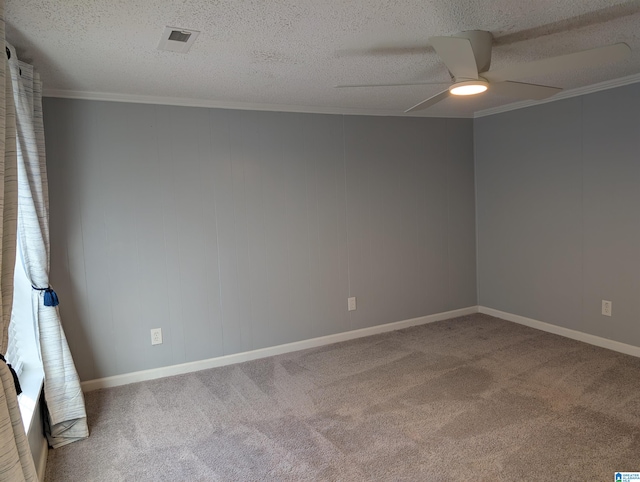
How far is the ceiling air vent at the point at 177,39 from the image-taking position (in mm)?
2072

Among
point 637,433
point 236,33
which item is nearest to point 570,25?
point 236,33

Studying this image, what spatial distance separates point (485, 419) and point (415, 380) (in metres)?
0.64

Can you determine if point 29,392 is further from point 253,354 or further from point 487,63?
point 487,63

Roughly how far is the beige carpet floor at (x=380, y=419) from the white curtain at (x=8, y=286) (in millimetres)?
896

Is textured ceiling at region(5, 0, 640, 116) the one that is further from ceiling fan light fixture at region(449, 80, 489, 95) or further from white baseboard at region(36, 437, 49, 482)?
white baseboard at region(36, 437, 49, 482)

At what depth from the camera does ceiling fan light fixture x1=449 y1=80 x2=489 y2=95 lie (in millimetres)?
2241

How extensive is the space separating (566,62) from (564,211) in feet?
7.08

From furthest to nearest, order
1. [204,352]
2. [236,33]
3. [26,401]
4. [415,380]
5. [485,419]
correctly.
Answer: [204,352] → [415,380] → [485,419] → [26,401] → [236,33]

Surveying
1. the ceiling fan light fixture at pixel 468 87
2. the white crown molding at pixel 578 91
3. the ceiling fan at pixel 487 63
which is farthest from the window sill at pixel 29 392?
the white crown molding at pixel 578 91

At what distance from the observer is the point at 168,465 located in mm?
2293

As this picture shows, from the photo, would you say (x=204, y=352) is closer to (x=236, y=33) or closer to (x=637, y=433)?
(x=236, y=33)

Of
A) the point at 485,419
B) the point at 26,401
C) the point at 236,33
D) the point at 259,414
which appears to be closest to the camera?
the point at 236,33

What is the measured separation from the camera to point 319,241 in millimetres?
3963

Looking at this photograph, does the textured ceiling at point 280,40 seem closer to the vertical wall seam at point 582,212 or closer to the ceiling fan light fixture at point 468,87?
the ceiling fan light fixture at point 468,87
